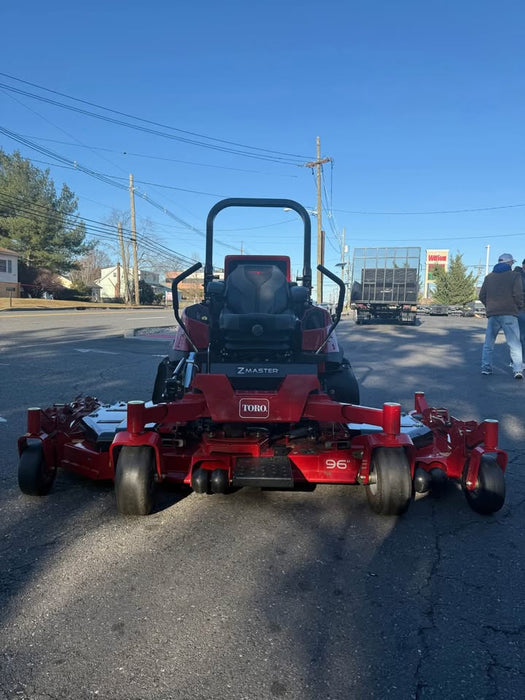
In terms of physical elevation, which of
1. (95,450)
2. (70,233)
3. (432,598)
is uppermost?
(70,233)

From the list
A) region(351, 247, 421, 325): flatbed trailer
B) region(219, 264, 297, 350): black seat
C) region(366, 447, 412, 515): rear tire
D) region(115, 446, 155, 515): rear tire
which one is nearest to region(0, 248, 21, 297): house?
region(351, 247, 421, 325): flatbed trailer

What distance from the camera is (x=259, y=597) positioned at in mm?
2584

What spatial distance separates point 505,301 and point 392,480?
6.76m

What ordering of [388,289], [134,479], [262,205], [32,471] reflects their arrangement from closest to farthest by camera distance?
[134,479], [32,471], [262,205], [388,289]

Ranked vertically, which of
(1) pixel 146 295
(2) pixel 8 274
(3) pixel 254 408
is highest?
(2) pixel 8 274

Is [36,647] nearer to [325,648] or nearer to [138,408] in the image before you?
[325,648]

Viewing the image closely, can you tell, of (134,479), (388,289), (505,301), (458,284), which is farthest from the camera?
(458,284)

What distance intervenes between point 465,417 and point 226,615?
4.83 meters

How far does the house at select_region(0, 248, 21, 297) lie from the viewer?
46.8m

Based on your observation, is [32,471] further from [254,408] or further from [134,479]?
[254,408]

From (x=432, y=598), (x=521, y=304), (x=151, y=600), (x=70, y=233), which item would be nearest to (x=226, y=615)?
(x=151, y=600)

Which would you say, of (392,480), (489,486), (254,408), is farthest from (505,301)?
(254,408)

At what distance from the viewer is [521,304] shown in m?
8.84

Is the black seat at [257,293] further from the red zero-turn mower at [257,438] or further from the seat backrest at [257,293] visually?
the red zero-turn mower at [257,438]
